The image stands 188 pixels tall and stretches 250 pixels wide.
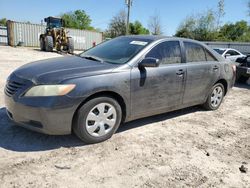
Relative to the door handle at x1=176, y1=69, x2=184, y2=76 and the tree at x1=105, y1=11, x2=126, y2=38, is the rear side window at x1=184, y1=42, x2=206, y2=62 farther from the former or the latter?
the tree at x1=105, y1=11, x2=126, y2=38

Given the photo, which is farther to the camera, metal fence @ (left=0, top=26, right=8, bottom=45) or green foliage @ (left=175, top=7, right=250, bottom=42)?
green foliage @ (left=175, top=7, right=250, bottom=42)

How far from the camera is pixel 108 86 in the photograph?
3.68m

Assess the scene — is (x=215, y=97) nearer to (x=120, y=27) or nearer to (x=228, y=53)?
(x=228, y=53)

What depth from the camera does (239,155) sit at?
3.78 meters

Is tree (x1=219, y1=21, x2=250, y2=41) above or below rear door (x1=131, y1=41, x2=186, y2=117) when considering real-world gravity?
above

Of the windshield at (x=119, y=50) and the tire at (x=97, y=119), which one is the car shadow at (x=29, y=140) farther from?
the windshield at (x=119, y=50)

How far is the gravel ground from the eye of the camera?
295 centimetres

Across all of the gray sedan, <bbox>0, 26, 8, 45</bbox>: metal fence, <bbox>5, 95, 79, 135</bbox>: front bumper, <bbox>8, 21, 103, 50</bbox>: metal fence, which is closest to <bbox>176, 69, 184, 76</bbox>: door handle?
the gray sedan

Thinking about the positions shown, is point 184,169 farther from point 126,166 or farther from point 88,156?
point 88,156

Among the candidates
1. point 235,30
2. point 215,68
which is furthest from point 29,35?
point 235,30

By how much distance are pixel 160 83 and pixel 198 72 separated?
1.09 meters

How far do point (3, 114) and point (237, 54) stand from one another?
40.4 feet

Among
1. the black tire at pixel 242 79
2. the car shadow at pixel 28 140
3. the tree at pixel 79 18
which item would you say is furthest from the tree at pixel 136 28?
the car shadow at pixel 28 140

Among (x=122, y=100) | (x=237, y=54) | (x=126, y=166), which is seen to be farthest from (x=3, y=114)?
(x=237, y=54)
